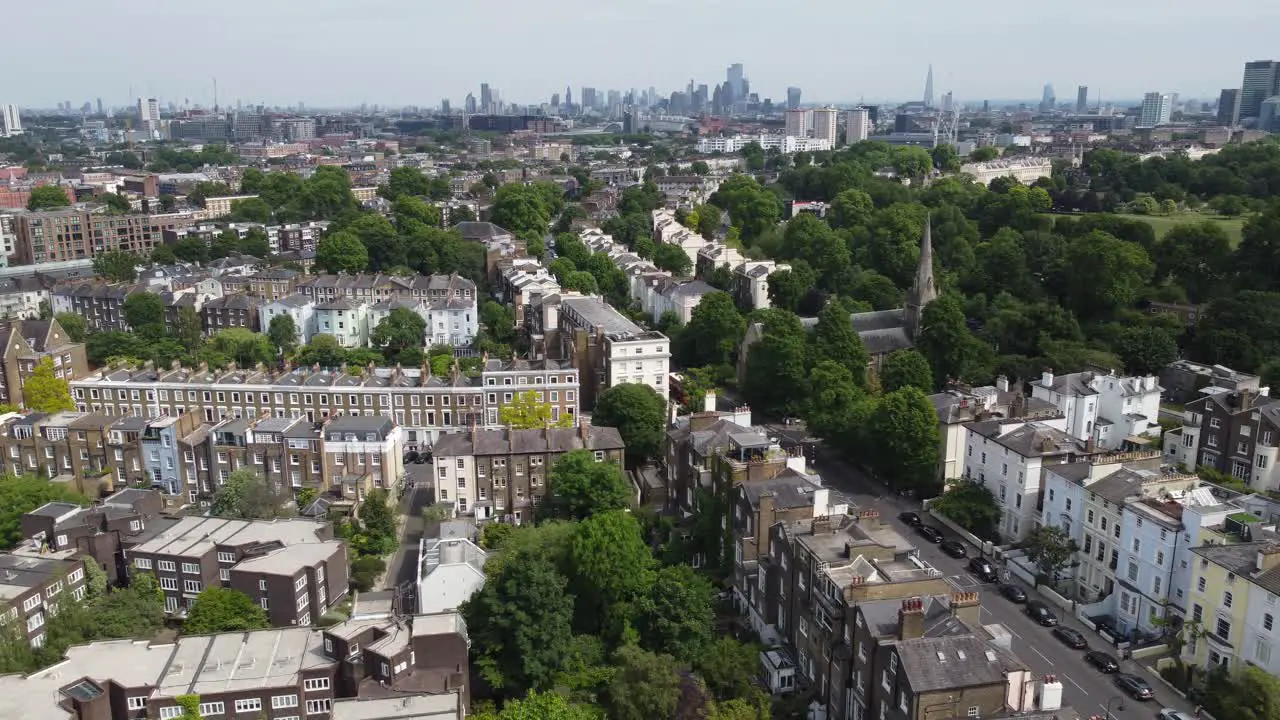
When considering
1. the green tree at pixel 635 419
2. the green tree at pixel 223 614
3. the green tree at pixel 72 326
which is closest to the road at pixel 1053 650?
the green tree at pixel 635 419

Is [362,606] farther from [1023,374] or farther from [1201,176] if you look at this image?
[1201,176]

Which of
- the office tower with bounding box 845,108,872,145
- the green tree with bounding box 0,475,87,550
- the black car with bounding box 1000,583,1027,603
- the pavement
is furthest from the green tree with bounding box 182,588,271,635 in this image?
the office tower with bounding box 845,108,872,145

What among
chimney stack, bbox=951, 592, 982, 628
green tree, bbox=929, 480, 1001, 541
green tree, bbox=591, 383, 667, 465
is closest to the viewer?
chimney stack, bbox=951, 592, 982, 628

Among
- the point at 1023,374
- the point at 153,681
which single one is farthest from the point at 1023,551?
the point at 153,681

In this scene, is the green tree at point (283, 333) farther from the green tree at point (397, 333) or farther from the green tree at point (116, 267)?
the green tree at point (116, 267)

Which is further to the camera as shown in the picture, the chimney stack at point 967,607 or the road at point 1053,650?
the road at point 1053,650

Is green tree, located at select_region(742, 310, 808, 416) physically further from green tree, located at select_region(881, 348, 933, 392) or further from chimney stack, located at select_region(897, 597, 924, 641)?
chimney stack, located at select_region(897, 597, 924, 641)

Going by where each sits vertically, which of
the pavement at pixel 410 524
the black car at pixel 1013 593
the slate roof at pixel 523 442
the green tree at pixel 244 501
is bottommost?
the pavement at pixel 410 524
